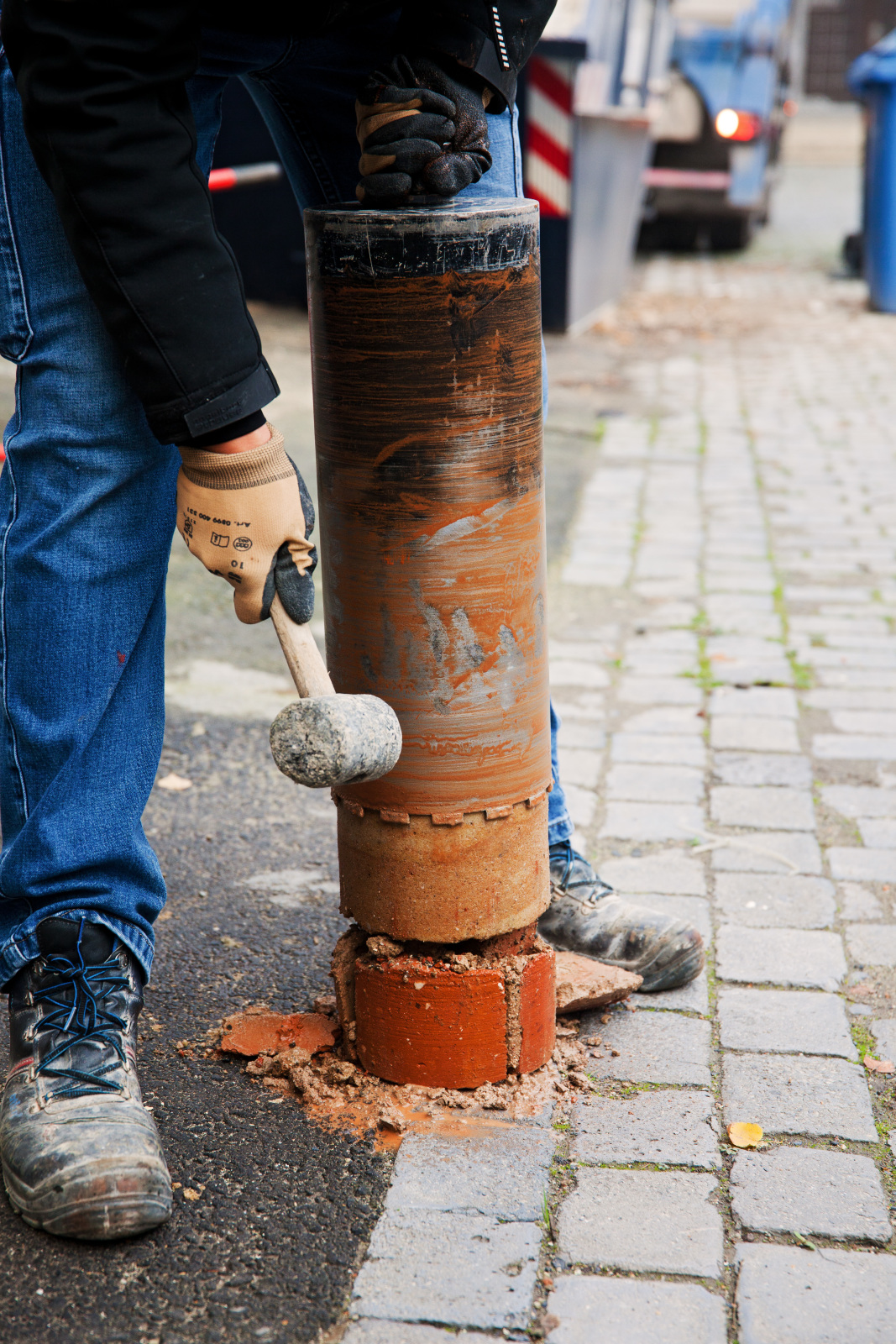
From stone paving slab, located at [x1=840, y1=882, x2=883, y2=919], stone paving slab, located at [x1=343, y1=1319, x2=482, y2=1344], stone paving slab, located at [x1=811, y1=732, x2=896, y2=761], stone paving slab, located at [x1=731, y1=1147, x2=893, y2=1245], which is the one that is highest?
stone paving slab, located at [x1=343, y1=1319, x2=482, y2=1344]

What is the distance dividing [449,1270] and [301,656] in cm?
73

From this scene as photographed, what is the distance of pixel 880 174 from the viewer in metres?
8.65

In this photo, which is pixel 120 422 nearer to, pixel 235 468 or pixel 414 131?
pixel 235 468

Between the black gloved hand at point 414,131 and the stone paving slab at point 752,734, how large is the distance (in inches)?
74.9

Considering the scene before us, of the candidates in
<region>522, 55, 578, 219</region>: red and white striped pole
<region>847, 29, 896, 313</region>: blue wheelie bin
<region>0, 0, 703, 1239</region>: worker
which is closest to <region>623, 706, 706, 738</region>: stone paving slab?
<region>0, 0, 703, 1239</region>: worker

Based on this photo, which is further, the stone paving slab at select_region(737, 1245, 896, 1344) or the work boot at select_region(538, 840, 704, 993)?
the work boot at select_region(538, 840, 704, 993)

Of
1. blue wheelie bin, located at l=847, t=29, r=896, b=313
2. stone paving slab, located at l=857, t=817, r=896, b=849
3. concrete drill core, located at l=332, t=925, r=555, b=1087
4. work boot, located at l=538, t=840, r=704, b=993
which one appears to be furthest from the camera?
blue wheelie bin, located at l=847, t=29, r=896, b=313

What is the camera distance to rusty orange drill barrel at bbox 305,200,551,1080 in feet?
5.10

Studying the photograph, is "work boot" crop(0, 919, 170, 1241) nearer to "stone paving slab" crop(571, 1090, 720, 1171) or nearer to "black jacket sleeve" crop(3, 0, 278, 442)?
"stone paving slab" crop(571, 1090, 720, 1171)

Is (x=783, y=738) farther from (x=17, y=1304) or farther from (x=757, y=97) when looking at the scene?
(x=757, y=97)

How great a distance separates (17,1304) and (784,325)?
8.22 metres

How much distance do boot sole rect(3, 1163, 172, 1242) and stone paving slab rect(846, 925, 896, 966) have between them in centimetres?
129

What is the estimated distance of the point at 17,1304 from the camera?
1.46 meters

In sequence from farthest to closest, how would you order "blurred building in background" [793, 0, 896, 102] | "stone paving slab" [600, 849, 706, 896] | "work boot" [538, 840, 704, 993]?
"blurred building in background" [793, 0, 896, 102] → "stone paving slab" [600, 849, 706, 896] → "work boot" [538, 840, 704, 993]
